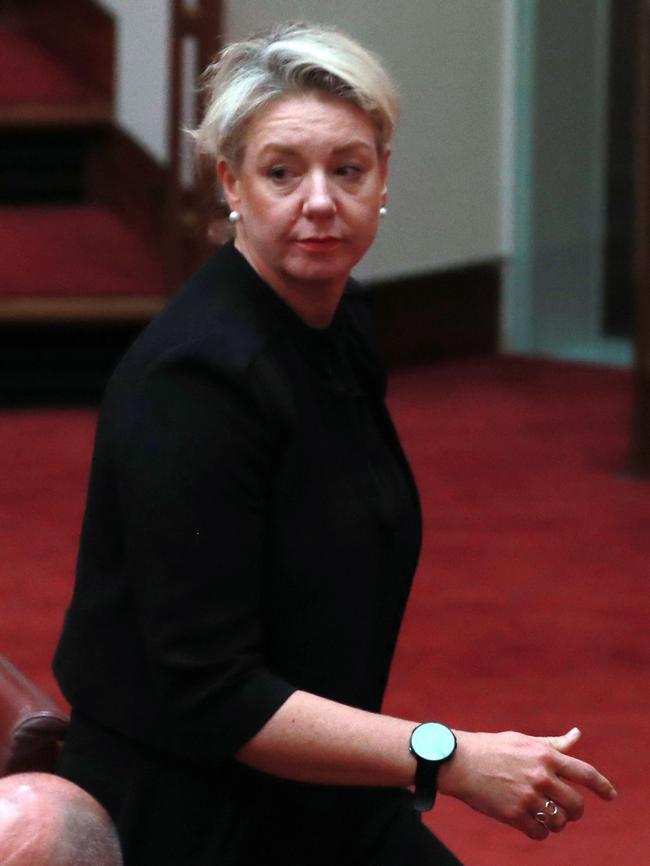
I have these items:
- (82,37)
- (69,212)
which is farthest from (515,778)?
(82,37)

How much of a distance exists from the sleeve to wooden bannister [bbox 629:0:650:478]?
3233 mm

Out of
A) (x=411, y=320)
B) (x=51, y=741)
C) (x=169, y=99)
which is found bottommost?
(x=411, y=320)

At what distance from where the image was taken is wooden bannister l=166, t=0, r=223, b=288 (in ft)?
16.9

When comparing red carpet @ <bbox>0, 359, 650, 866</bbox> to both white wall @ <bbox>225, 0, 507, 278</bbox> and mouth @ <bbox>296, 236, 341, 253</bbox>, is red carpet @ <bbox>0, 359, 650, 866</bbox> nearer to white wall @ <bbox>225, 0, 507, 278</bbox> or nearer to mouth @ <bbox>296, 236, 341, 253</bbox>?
white wall @ <bbox>225, 0, 507, 278</bbox>

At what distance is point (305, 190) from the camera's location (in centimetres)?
142

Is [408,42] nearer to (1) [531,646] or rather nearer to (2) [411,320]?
(2) [411,320]

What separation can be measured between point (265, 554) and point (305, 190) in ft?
1.01

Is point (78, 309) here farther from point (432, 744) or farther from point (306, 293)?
point (432, 744)

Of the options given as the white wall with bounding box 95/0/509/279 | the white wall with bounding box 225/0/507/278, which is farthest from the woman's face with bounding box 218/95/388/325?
the white wall with bounding box 225/0/507/278

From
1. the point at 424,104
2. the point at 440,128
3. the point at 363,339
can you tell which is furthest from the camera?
the point at 440,128

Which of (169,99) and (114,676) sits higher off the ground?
(114,676)

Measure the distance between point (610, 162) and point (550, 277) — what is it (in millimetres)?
499

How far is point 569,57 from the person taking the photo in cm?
627

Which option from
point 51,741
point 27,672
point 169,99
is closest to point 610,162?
point 169,99
